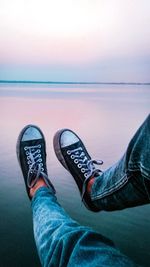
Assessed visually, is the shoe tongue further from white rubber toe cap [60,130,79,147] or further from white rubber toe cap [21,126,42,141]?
white rubber toe cap [21,126,42,141]

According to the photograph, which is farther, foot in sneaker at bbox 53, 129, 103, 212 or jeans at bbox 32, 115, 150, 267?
foot in sneaker at bbox 53, 129, 103, 212

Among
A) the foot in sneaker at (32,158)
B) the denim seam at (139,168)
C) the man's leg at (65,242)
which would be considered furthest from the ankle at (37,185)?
the denim seam at (139,168)

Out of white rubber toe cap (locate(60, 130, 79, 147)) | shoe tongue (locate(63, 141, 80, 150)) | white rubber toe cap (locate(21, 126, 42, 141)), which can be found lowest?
shoe tongue (locate(63, 141, 80, 150))

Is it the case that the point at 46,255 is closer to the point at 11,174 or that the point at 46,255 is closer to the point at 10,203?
the point at 10,203

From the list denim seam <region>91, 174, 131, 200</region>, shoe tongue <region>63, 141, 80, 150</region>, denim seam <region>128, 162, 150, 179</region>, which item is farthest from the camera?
shoe tongue <region>63, 141, 80, 150</region>

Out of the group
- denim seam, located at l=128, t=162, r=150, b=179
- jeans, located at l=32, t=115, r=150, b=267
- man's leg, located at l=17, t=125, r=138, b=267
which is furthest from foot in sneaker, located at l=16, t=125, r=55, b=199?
denim seam, located at l=128, t=162, r=150, b=179

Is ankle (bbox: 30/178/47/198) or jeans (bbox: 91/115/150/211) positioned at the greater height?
jeans (bbox: 91/115/150/211)

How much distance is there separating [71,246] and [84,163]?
1.08 metres

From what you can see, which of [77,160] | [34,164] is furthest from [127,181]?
[34,164]

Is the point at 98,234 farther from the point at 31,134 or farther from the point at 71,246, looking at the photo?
the point at 31,134

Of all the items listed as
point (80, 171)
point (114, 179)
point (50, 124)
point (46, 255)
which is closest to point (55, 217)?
point (46, 255)

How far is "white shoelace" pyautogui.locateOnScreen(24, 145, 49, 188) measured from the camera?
1.92 meters

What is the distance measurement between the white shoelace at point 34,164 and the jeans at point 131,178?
77cm

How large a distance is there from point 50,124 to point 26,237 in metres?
5.15
